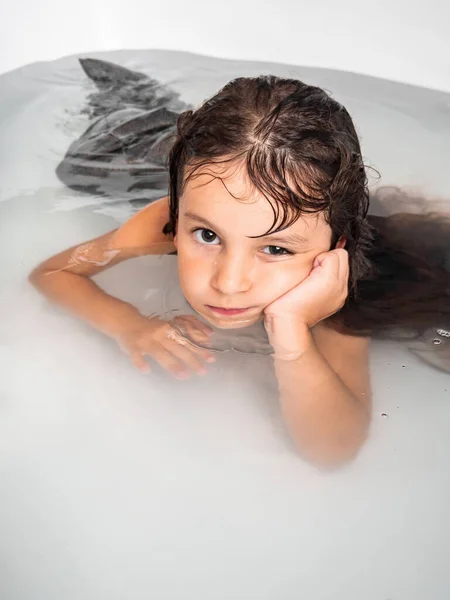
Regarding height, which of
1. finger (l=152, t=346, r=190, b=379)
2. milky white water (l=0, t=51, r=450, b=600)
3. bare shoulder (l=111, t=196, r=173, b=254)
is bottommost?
milky white water (l=0, t=51, r=450, b=600)

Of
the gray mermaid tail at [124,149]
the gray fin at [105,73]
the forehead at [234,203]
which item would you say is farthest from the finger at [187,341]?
the gray fin at [105,73]

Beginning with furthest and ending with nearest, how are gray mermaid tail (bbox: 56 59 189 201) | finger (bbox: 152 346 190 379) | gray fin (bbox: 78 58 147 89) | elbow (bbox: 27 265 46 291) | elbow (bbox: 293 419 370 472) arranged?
gray fin (bbox: 78 58 147 89)
gray mermaid tail (bbox: 56 59 189 201)
elbow (bbox: 27 265 46 291)
finger (bbox: 152 346 190 379)
elbow (bbox: 293 419 370 472)

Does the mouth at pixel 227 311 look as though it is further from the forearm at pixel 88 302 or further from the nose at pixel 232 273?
the forearm at pixel 88 302

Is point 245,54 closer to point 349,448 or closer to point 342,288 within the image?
point 342,288

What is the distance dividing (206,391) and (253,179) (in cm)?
28

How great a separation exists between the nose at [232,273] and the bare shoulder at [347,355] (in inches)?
7.1

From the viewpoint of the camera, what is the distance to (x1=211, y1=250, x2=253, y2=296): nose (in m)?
0.81

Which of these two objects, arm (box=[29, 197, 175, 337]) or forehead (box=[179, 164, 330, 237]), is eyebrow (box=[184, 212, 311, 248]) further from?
arm (box=[29, 197, 175, 337])

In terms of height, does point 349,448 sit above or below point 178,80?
below

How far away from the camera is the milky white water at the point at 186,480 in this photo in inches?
28.6

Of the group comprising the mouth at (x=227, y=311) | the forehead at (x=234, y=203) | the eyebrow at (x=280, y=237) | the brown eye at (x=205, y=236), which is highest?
the forehead at (x=234, y=203)

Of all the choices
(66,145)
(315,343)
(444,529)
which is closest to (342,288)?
(315,343)

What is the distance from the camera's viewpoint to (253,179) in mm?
803

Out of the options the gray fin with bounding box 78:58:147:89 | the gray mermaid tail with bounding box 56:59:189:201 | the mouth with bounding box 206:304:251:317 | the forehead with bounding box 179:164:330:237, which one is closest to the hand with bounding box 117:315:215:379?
the mouth with bounding box 206:304:251:317
